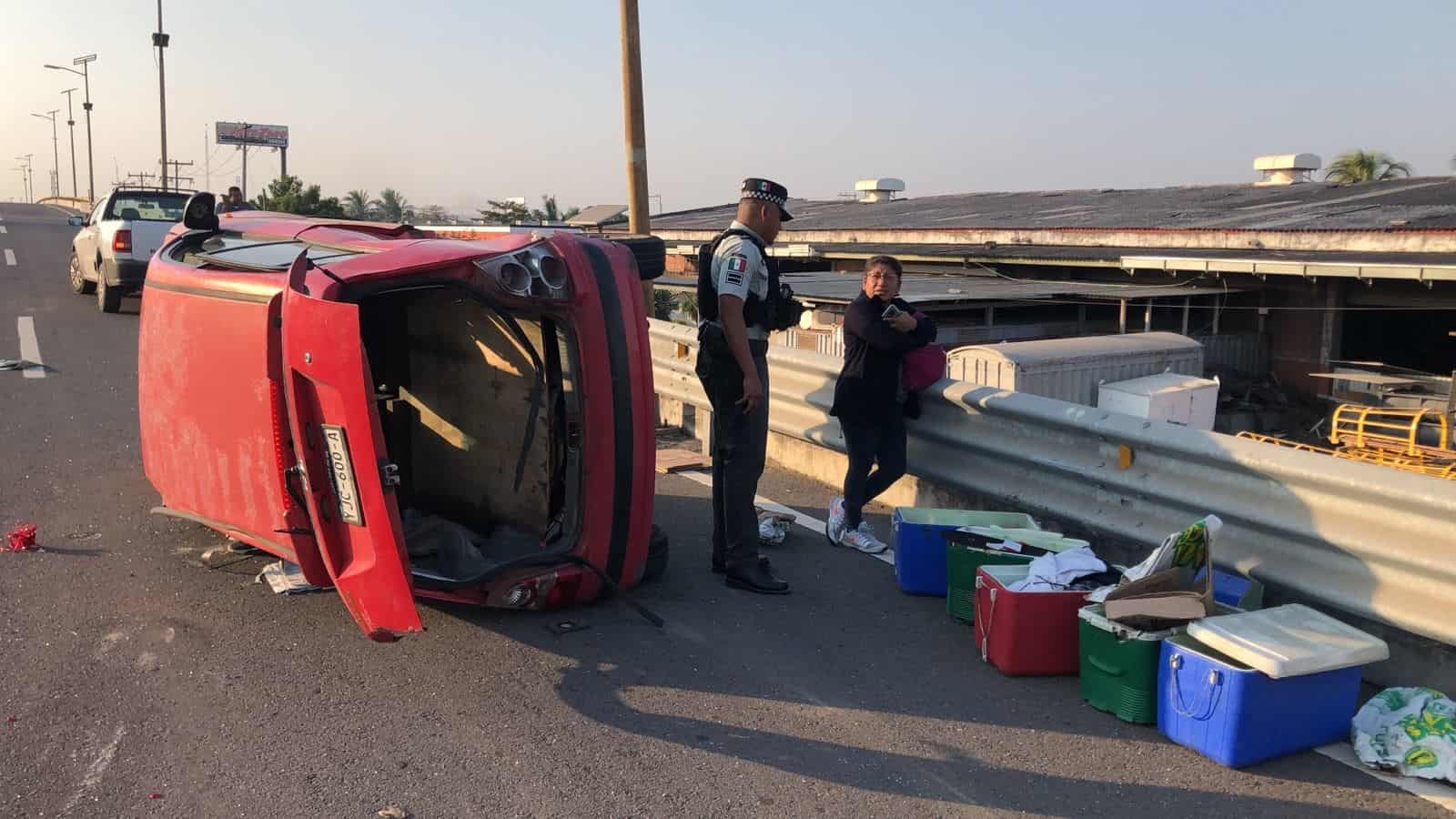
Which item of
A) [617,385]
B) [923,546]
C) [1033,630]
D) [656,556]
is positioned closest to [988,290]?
[923,546]

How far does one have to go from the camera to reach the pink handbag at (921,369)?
19.4 ft

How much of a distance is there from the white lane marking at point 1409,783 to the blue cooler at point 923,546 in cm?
178

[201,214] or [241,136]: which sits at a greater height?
[241,136]

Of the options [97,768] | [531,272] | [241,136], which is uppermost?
[241,136]

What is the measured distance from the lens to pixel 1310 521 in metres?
4.04

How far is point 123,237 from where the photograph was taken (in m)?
15.1

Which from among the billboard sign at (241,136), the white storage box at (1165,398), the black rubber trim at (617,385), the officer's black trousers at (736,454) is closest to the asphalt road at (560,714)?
the officer's black trousers at (736,454)

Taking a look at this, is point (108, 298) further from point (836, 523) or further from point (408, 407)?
point (836, 523)

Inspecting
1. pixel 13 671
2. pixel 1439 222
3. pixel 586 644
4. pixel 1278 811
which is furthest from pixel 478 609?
pixel 1439 222

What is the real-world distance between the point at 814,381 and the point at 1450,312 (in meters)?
14.4

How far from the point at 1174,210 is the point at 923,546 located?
62.2 feet

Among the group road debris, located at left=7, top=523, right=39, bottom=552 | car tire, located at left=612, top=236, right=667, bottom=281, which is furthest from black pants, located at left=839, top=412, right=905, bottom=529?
road debris, located at left=7, top=523, right=39, bottom=552

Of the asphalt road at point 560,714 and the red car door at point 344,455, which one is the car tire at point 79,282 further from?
the red car door at point 344,455

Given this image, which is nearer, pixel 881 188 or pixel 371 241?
pixel 371 241
